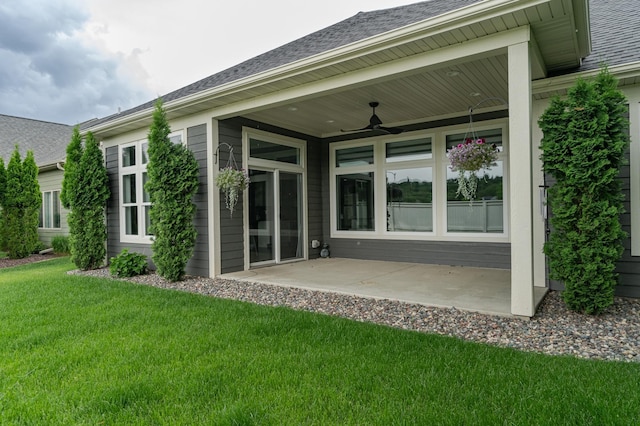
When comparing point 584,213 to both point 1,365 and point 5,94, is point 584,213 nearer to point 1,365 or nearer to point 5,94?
point 1,365

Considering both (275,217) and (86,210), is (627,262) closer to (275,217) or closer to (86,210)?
(275,217)

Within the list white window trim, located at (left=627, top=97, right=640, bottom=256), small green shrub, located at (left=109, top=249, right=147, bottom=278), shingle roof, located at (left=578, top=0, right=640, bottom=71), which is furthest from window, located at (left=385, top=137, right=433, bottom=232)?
small green shrub, located at (left=109, top=249, right=147, bottom=278)

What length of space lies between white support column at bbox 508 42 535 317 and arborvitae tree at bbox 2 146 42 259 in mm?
11820

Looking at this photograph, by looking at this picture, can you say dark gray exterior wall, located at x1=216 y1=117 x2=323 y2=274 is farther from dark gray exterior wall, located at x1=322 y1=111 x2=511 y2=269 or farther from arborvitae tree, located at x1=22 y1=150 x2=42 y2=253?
arborvitae tree, located at x1=22 y1=150 x2=42 y2=253

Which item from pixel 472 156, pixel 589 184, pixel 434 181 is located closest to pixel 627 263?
pixel 589 184

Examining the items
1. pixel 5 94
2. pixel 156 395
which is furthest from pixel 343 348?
pixel 5 94

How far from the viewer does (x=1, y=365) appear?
266cm

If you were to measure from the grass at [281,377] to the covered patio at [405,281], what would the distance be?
4.29 feet

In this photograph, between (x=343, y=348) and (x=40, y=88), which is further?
(x=40, y=88)

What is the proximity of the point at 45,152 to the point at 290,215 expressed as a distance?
12088mm

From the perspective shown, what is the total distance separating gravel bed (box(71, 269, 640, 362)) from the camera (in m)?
2.96

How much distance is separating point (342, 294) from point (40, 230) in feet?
42.1

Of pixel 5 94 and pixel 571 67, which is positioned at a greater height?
pixel 5 94

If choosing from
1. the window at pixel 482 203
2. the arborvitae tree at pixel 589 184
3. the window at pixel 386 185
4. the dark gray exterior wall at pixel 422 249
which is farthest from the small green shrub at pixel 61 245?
the arborvitae tree at pixel 589 184
